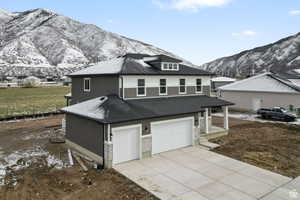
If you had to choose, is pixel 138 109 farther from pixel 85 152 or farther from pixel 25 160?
pixel 25 160

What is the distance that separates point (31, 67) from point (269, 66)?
151894 millimetres

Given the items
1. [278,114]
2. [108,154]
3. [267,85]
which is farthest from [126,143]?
[267,85]

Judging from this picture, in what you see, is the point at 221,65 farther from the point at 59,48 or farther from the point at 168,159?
the point at 168,159

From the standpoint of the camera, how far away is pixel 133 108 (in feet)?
48.5

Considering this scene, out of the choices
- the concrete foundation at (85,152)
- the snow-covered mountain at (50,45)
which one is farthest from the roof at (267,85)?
the snow-covered mountain at (50,45)

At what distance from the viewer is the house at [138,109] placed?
43.6ft

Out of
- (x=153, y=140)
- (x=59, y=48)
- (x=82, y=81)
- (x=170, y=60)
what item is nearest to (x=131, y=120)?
(x=153, y=140)

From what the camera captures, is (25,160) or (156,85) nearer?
(25,160)

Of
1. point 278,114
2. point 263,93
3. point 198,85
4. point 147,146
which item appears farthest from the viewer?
point 263,93

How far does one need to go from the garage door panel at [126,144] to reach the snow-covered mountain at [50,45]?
458ft

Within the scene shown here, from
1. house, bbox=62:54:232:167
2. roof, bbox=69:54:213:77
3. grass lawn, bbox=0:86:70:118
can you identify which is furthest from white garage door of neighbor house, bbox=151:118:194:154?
grass lawn, bbox=0:86:70:118

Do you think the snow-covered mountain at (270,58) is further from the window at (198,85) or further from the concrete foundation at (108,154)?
the concrete foundation at (108,154)

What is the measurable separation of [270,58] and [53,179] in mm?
159884

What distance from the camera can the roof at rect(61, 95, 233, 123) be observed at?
13.3 metres
